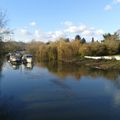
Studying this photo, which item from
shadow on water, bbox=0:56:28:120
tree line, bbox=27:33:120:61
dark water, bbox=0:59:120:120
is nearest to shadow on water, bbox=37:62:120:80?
dark water, bbox=0:59:120:120

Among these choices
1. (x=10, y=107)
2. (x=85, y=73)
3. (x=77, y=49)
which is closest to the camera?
(x=10, y=107)

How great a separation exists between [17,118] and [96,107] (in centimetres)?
608

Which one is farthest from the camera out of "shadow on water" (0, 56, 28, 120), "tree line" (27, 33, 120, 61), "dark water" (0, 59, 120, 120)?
"tree line" (27, 33, 120, 61)

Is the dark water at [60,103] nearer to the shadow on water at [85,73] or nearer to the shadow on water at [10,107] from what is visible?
the shadow on water at [10,107]

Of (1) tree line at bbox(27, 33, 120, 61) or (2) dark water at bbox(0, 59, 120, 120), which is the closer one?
(2) dark water at bbox(0, 59, 120, 120)

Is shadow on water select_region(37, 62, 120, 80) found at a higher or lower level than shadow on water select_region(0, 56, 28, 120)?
lower

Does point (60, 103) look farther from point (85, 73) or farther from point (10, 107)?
point (85, 73)

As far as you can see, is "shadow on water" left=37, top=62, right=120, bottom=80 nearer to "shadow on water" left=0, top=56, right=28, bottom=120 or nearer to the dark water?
the dark water

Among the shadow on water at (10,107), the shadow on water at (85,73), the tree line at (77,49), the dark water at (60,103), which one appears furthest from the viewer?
the tree line at (77,49)

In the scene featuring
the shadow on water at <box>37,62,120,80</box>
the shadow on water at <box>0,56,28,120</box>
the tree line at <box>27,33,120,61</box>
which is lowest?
the shadow on water at <box>37,62,120,80</box>

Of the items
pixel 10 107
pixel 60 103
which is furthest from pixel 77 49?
pixel 10 107

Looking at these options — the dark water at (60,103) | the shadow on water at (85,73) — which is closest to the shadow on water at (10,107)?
the dark water at (60,103)

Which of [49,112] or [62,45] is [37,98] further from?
[62,45]

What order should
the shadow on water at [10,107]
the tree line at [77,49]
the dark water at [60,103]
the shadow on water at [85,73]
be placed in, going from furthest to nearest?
1. the tree line at [77,49]
2. the shadow on water at [85,73]
3. the dark water at [60,103]
4. the shadow on water at [10,107]
